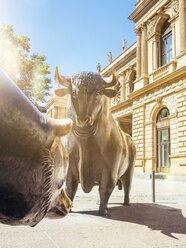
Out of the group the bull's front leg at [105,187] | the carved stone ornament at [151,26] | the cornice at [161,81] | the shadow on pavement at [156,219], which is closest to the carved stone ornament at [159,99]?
the cornice at [161,81]

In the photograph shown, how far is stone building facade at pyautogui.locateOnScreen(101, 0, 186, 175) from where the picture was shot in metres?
15.7

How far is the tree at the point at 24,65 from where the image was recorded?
17047 mm

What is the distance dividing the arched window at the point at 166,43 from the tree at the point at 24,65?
30.2 ft

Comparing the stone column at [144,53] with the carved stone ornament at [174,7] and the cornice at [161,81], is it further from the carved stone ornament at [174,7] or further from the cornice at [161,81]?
the carved stone ornament at [174,7]

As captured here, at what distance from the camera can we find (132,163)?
4176 millimetres

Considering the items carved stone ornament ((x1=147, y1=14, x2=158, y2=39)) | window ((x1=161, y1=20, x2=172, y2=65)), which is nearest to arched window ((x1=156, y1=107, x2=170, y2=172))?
window ((x1=161, y1=20, x2=172, y2=65))

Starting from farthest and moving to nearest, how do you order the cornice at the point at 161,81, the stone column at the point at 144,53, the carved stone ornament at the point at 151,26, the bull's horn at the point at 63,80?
the stone column at the point at 144,53, the carved stone ornament at the point at 151,26, the cornice at the point at 161,81, the bull's horn at the point at 63,80

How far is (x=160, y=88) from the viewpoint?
1773 centimetres

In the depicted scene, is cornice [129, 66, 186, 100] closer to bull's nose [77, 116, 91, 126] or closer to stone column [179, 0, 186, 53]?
stone column [179, 0, 186, 53]

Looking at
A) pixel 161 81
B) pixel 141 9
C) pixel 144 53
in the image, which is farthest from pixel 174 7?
pixel 161 81

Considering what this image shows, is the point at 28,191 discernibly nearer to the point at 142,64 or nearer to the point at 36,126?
the point at 36,126

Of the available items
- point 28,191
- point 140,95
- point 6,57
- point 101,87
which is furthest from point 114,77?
point 140,95

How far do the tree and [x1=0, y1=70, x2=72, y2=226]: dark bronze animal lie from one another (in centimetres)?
→ 1659

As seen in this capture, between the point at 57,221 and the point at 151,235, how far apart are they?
0.97 metres
